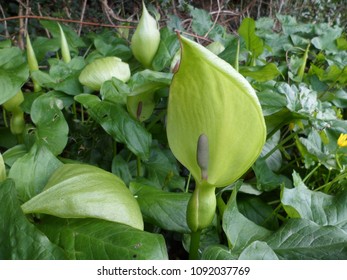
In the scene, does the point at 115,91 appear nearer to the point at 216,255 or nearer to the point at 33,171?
the point at 33,171

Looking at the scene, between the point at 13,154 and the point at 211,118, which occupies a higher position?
the point at 211,118

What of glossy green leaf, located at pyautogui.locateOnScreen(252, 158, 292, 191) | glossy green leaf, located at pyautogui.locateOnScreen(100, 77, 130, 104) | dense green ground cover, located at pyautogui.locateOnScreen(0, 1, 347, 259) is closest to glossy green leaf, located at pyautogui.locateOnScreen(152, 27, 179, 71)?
dense green ground cover, located at pyautogui.locateOnScreen(0, 1, 347, 259)

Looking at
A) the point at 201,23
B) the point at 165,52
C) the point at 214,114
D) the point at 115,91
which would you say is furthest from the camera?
the point at 201,23

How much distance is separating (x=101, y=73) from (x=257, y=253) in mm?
331

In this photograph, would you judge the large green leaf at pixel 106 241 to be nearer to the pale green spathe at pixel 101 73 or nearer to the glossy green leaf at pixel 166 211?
the glossy green leaf at pixel 166 211

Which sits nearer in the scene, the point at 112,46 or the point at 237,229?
the point at 237,229

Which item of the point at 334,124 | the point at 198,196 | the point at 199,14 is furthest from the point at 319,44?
the point at 198,196

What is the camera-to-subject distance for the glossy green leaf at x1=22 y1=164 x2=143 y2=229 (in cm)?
33

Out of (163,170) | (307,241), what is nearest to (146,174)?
(163,170)

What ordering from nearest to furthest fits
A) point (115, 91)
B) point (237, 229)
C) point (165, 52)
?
point (237, 229) < point (115, 91) < point (165, 52)

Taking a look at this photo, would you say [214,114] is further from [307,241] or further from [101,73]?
[101,73]

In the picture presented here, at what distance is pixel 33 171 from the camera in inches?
16.1

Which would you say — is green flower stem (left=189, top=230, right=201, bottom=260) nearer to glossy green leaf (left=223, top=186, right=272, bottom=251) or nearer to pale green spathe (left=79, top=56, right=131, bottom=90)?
glossy green leaf (left=223, top=186, right=272, bottom=251)

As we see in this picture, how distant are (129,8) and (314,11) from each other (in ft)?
2.50
